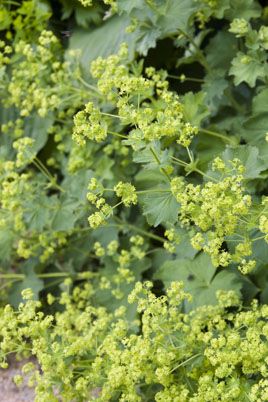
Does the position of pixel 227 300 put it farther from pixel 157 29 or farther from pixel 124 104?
pixel 157 29

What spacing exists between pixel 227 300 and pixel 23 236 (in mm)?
933

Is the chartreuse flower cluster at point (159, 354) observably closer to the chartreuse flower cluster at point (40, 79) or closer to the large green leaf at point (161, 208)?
the large green leaf at point (161, 208)

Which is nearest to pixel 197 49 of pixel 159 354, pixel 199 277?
pixel 199 277

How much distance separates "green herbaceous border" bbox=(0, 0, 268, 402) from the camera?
1.89 m

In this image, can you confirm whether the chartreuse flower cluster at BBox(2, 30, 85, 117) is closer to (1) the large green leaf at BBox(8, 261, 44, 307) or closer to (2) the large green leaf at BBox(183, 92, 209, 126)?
(2) the large green leaf at BBox(183, 92, 209, 126)

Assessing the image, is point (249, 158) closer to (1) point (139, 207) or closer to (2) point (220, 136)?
(2) point (220, 136)

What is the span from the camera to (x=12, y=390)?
2.68 metres

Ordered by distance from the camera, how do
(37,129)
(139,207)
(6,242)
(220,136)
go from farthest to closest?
(37,129)
(139,207)
(6,242)
(220,136)

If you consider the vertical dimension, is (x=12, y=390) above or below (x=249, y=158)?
below

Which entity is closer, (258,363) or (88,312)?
(258,363)

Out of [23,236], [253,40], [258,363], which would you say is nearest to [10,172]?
[23,236]

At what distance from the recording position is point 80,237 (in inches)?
111

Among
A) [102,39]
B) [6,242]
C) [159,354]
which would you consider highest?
[102,39]

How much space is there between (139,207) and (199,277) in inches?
19.1
